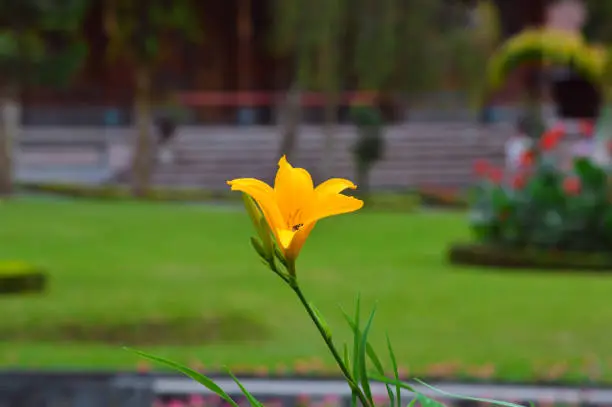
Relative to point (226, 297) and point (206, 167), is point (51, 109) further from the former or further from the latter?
point (226, 297)

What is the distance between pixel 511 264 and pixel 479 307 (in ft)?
7.56

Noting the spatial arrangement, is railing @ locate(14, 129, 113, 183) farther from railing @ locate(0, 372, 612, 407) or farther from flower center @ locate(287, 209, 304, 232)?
flower center @ locate(287, 209, 304, 232)

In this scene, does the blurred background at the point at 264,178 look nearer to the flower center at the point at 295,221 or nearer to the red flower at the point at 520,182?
the flower center at the point at 295,221

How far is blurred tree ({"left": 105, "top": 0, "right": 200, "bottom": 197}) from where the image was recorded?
2166cm

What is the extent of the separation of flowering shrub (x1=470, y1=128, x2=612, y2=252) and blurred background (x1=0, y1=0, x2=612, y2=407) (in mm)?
490

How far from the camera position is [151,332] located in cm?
901

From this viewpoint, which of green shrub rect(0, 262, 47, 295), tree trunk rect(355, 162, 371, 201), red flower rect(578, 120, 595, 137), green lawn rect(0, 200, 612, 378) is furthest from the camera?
tree trunk rect(355, 162, 371, 201)

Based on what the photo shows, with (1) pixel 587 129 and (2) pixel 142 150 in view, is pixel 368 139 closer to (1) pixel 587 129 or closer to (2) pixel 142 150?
(2) pixel 142 150

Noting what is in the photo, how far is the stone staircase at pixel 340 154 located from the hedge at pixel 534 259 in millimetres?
11196

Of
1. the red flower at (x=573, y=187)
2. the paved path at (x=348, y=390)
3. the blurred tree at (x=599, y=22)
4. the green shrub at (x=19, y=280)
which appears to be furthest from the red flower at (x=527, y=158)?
the blurred tree at (x=599, y=22)

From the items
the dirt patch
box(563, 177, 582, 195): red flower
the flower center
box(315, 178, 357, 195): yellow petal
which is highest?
box(315, 178, 357, 195): yellow petal

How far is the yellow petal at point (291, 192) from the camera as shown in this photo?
1.34 m

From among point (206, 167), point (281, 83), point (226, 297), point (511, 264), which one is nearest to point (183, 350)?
point (226, 297)

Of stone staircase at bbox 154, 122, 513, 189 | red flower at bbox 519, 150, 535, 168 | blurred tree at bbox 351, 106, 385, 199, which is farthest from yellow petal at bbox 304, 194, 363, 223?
stone staircase at bbox 154, 122, 513, 189
